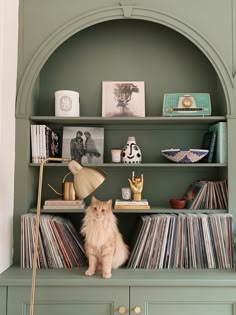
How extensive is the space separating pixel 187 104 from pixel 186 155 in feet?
1.11

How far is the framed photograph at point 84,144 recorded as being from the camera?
2170mm

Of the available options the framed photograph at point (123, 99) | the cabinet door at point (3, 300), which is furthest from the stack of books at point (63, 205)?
the framed photograph at point (123, 99)

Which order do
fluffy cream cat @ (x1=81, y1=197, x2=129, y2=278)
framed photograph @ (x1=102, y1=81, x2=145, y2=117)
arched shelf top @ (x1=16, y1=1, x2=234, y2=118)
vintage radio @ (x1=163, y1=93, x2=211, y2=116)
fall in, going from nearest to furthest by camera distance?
1. fluffy cream cat @ (x1=81, y1=197, x2=129, y2=278)
2. arched shelf top @ (x1=16, y1=1, x2=234, y2=118)
3. vintage radio @ (x1=163, y1=93, x2=211, y2=116)
4. framed photograph @ (x1=102, y1=81, x2=145, y2=117)

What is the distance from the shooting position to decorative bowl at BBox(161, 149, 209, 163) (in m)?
2.00

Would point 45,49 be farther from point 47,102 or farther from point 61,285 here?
point 61,285

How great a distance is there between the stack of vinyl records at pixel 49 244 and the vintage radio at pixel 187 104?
0.96 metres

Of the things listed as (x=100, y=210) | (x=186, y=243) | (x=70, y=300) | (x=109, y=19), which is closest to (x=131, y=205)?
(x=100, y=210)

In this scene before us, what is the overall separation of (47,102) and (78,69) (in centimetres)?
31

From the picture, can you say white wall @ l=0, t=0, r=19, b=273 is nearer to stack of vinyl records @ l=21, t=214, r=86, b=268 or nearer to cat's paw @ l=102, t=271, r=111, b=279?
stack of vinyl records @ l=21, t=214, r=86, b=268

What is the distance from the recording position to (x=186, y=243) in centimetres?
194

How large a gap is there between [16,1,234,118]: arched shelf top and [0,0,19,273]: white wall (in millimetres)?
74

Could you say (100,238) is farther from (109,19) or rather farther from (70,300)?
(109,19)

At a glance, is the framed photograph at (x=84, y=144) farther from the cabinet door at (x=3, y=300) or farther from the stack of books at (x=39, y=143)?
the cabinet door at (x=3, y=300)

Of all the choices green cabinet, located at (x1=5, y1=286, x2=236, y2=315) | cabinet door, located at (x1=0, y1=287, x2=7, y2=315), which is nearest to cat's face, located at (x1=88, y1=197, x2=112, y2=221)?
green cabinet, located at (x1=5, y1=286, x2=236, y2=315)
